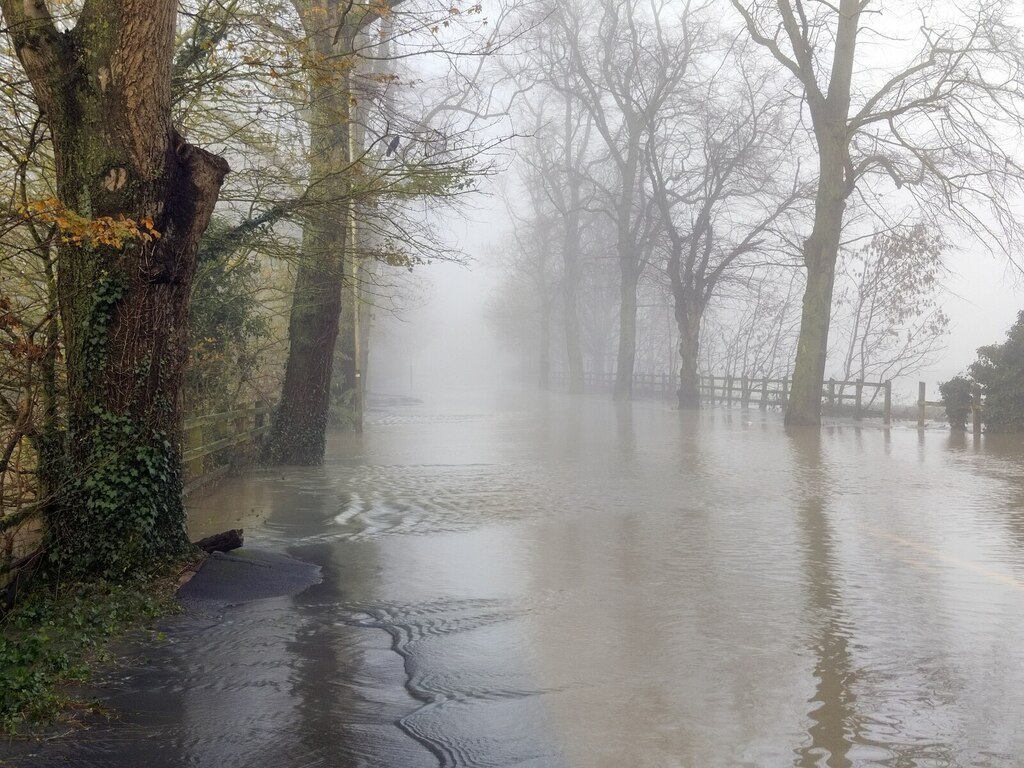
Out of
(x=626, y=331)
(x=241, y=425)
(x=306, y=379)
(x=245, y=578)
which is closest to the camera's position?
(x=245, y=578)

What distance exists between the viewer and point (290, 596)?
8664 mm

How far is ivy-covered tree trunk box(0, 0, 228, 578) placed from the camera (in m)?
8.24

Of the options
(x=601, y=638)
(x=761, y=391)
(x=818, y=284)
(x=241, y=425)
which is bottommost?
(x=601, y=638)

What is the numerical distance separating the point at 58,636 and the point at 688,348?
112ft

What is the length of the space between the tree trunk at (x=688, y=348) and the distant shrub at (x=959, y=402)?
1214cm

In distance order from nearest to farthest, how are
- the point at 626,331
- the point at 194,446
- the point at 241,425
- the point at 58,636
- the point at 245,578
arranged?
the point at 58,636 → the point at 245,578 → the point at 194,446 → the point at 241,425 → the point at 626,331

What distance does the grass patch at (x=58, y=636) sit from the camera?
17.5ft

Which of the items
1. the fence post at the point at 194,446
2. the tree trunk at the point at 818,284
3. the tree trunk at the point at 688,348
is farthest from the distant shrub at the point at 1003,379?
the fence post at the point at 194,446

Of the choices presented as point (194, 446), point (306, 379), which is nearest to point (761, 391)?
point (306, 379)

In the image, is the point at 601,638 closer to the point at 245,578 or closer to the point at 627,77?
the point at 245,578

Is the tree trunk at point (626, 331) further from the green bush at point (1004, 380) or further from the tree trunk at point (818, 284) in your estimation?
the green bush at point (1004, 380)

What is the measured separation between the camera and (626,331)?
154 feet

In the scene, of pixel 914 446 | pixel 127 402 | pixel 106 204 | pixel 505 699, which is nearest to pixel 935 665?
pixel 505 699

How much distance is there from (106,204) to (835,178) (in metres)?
23.3
